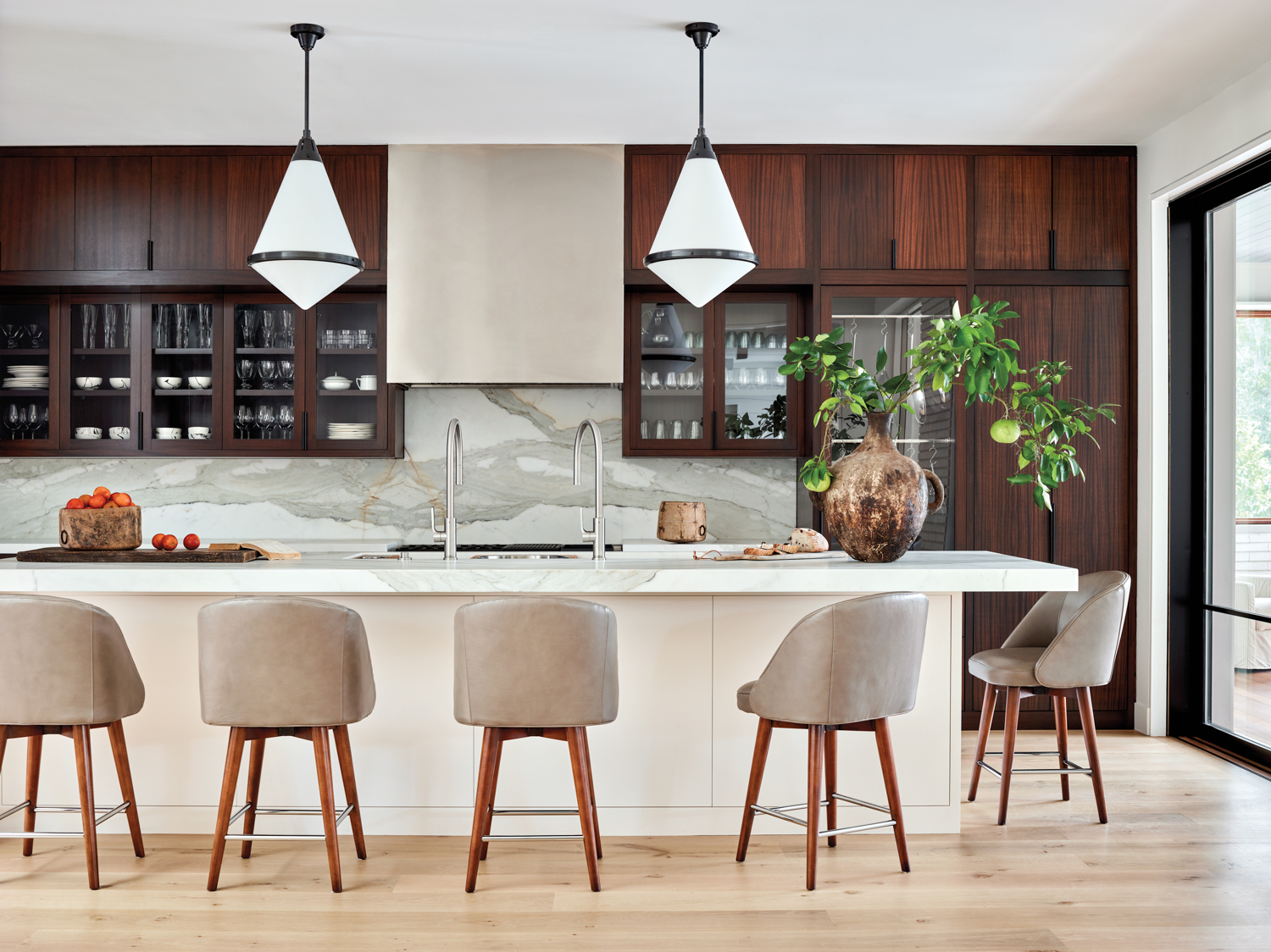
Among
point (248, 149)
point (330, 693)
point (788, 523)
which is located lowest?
point (330, 693)

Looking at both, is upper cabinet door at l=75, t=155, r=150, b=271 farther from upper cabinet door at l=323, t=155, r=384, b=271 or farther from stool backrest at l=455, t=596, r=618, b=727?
stool backrest at l=455, t=596, r=618, b=727

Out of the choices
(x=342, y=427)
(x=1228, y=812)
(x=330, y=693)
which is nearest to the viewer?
(x=330, y=693)

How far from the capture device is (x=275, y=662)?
96.7 inches

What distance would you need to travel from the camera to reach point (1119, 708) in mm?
4422

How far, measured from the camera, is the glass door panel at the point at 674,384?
14.9 ft

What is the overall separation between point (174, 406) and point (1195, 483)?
Result: 15.1ft

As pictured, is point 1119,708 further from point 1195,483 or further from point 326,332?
point 326,332

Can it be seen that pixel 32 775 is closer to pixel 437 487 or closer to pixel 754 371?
pixel 437 487

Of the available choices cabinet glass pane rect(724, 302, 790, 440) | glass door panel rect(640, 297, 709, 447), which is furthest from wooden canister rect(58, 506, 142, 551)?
cabinet glass pane rect(724, 302, 790, 440)

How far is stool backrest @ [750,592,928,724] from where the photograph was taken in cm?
247

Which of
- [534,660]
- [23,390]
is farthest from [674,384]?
[23,390]

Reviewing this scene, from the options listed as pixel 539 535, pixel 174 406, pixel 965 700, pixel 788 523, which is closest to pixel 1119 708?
pixel 965 700

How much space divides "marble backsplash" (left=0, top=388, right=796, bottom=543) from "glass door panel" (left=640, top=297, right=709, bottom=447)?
32 centimetres

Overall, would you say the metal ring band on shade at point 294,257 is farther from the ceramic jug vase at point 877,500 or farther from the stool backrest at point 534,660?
the ceramic jug vase at point 877,500
